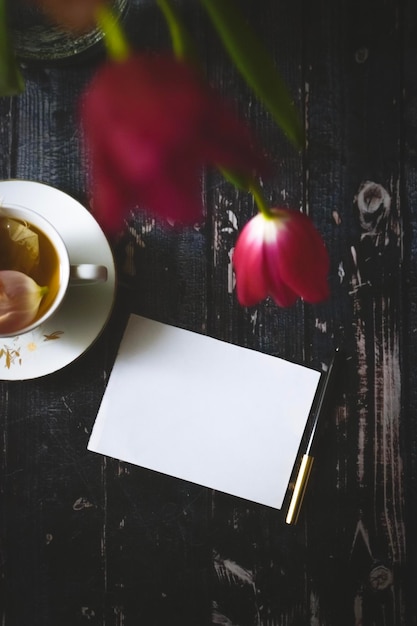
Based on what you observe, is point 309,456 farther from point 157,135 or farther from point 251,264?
point 157,135

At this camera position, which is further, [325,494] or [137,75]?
[325,494]

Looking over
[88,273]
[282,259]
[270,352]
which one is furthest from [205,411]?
[282,259]

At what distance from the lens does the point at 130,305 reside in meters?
0.68

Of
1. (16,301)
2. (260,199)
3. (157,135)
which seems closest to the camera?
(157,135)

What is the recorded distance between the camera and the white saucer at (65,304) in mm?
648

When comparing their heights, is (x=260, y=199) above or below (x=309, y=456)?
above

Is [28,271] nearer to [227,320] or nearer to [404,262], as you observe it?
[227,320]

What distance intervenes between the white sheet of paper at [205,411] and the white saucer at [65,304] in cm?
5

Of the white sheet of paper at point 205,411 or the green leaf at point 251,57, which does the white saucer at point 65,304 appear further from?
the green leaf at point 251,57

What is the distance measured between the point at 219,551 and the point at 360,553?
14 cm

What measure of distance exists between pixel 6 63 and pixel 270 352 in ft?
1.25

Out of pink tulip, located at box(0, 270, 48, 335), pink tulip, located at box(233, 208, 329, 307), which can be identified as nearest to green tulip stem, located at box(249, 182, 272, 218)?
pink tulip, located at box(233, 208, 329, 307)

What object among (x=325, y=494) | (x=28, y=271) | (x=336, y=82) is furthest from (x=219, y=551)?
(x=336, y=82)

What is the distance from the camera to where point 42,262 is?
62cm
